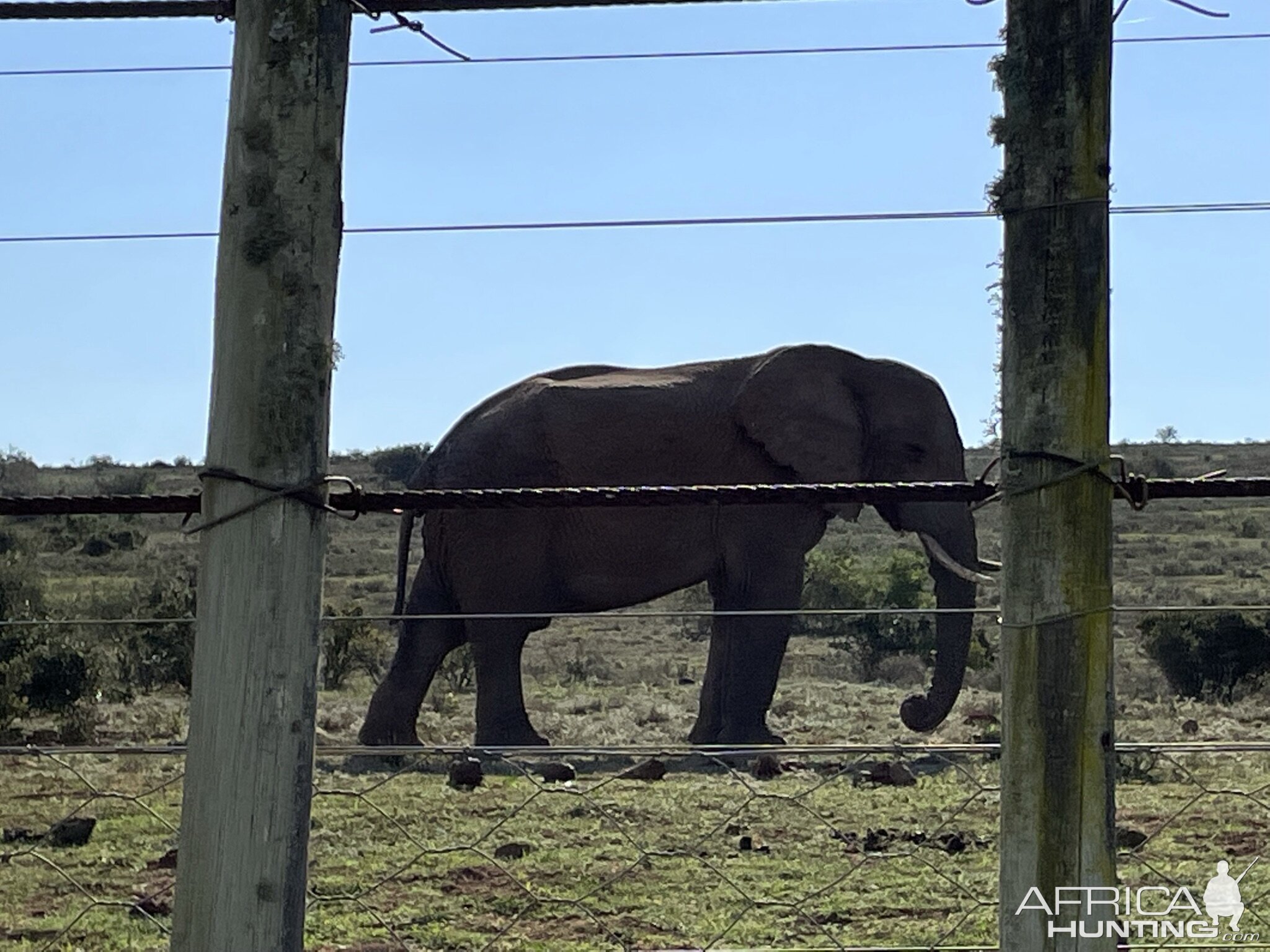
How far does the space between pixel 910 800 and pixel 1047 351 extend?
4.92 m

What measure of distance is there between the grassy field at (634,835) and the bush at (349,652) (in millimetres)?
2199

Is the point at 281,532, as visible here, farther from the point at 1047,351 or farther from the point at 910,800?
the point at 910,800

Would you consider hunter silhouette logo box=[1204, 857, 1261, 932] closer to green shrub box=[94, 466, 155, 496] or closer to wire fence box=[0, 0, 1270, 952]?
wire fence box=[0, 0, 1270, 952]

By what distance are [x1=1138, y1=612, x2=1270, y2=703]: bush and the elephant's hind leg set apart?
5.86m

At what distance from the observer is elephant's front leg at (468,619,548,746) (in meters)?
12.2

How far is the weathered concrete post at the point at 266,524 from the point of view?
297cm

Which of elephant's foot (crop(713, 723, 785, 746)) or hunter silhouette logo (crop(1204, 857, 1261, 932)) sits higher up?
hunter silhouette logo (crop(1204, 857, 1261, 932))

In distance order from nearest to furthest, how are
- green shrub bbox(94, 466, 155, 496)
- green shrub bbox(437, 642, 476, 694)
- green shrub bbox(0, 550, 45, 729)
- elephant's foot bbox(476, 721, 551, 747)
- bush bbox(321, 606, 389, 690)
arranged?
1. green shrub bbox(0, 550, 45, 729)
2. elephant's foot bbox(476, 721, 551, 747)
3. bush bbox(321, 606, 389, 690)
4. green shrub bbox(437, 642, 476, 694)
5. green shrub bbox(94, 466, 155, 496)

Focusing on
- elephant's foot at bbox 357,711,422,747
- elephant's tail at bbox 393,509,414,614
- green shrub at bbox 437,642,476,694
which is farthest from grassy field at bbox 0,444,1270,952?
green shrub at bbox 437,642,476,694

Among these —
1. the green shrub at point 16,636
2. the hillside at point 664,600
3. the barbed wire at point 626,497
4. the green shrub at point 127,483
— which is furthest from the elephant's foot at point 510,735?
the green shrub at point 127,483

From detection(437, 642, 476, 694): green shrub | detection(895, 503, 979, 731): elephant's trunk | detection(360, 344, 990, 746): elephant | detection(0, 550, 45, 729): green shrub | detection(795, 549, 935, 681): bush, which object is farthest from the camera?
detection(437, 642, 476, 694): green shrub

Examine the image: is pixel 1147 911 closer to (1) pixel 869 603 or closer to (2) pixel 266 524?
(2) pixel 266 524

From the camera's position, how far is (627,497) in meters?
3.21

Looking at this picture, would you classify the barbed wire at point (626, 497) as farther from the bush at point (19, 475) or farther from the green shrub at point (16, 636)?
the bush at point (19, 475)
